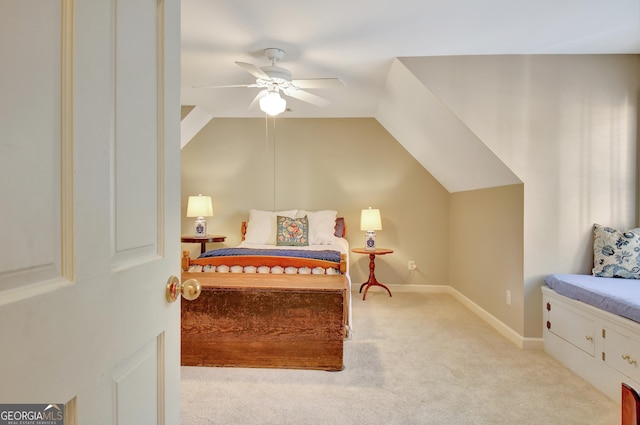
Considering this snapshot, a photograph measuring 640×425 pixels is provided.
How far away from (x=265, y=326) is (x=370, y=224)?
7.74 ft

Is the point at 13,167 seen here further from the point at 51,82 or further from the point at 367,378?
the point at 367,378

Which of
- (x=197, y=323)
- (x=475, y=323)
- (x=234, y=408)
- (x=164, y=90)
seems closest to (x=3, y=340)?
(x=164, y=90)

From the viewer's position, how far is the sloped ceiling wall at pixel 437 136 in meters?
3.09

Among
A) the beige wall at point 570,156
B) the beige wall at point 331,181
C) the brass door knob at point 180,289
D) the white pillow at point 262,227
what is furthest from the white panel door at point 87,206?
the beige wall at point 331,181

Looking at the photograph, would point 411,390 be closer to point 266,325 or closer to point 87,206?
point 266,325

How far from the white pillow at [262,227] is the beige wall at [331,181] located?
290 millimetres

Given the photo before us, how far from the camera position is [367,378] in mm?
2359

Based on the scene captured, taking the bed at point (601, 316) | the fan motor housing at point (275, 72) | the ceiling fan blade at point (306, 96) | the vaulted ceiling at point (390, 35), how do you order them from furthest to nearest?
the ceiling fan blade at point (306, 96)
the fan motor housing at point (275, 72)
the vaulted ceiling at point (390, 35)
the bed at point (601, 316)

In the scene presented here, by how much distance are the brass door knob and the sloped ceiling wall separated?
107 inches

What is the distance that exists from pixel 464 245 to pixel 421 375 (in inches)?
90.0

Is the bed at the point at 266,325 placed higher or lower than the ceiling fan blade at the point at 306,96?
lower

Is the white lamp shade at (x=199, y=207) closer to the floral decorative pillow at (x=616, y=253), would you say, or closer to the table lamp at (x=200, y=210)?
the table lamp at (x=200, y=210)

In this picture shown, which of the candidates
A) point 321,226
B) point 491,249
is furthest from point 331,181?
point 491,249

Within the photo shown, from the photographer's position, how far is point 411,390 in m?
2.21
